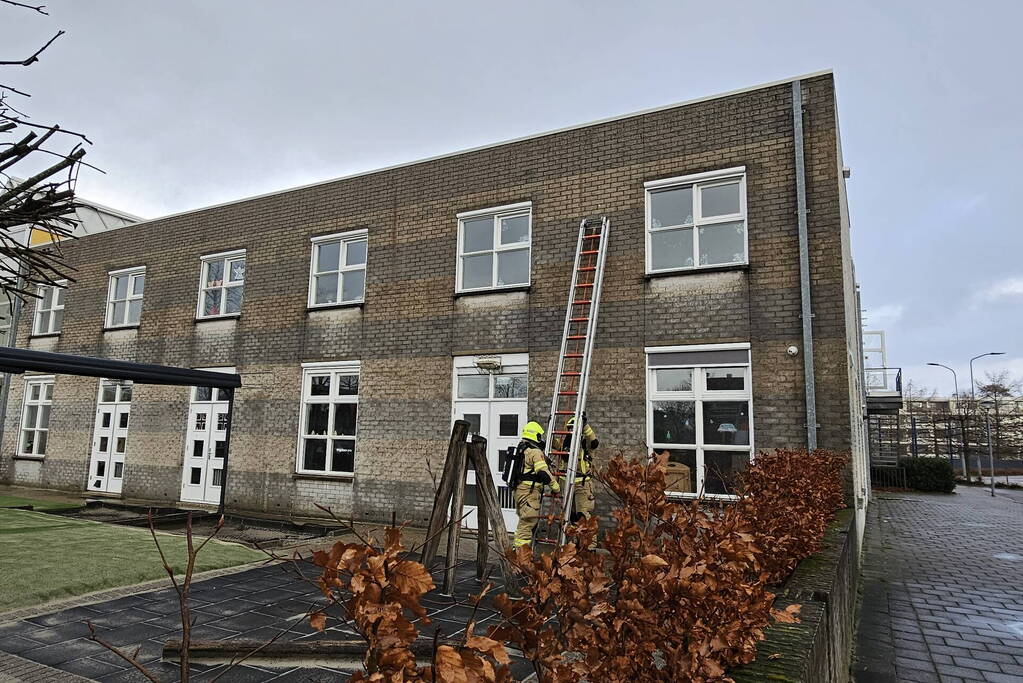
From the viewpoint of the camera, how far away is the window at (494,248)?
39.0 feet

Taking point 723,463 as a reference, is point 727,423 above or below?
Result: above

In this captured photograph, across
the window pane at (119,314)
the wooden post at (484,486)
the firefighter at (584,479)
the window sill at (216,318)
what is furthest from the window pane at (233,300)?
the wooden post at (484,486)

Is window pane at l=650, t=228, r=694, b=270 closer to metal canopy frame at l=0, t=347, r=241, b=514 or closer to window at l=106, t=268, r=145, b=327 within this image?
metal canopy frame at l=0, t=347, r=241, b=514

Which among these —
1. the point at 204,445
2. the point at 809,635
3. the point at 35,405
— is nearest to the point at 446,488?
the point at 809,635

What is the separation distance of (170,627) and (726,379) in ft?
25.8

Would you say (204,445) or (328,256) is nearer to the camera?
(328,256)

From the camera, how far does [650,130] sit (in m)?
11.0

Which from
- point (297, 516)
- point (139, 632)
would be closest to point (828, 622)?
point (139, 632)

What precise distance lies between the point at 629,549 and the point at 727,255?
8.58m

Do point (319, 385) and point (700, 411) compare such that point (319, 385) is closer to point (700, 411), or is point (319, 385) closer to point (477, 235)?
point (477, 235)

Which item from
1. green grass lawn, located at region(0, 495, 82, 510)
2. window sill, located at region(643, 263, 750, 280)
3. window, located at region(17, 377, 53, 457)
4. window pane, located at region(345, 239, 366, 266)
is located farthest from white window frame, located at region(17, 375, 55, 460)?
window sill, located at region(643, 263, 750, 280)

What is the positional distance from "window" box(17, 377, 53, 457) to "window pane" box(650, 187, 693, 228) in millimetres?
17226

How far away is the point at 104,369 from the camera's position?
411 inches

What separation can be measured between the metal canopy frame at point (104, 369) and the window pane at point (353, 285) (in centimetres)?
276
